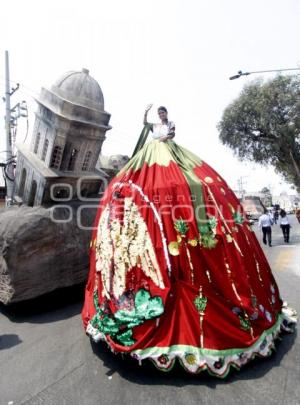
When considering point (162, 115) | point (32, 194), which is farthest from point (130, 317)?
point (32, 194)

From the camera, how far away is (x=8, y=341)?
14.1 feet

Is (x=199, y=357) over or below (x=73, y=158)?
below

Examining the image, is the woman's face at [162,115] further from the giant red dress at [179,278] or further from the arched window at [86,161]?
the arched window at [86,161]

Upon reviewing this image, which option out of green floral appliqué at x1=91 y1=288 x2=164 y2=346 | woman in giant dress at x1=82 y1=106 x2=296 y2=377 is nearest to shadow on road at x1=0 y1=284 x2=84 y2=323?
woman in giant dress at x1=82 y1=106 x2=296 y2=377

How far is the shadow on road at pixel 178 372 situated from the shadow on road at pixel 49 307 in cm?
209

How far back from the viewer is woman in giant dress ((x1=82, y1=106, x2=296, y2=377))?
9.52ft

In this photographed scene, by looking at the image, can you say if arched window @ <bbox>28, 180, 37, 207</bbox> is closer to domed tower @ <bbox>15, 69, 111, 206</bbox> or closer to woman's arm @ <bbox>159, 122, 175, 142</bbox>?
domed tower @ <bbox>15, 69, 111, 206</bbox>

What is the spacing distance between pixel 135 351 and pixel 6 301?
11.3ft

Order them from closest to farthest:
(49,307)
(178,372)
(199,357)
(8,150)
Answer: (199,357), (178,372), (49,307), (8,150)

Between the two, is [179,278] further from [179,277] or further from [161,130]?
[161,130]

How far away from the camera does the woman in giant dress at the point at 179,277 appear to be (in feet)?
9.52

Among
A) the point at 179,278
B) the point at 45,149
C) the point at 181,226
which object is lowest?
the point at 179,278

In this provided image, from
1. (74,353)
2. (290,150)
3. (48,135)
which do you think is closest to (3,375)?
(74,353)

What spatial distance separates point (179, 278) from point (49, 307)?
3.62 meters
